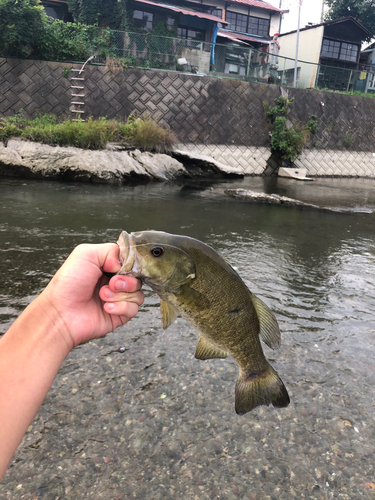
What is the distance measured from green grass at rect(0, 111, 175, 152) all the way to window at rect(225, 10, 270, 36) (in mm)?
22927

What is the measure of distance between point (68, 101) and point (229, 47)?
9.24m

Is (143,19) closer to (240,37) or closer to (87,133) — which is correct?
(240,37)

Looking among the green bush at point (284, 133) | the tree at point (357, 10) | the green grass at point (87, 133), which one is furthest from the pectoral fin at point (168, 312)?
the tree at point (357, 10)

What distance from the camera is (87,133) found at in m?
12.0

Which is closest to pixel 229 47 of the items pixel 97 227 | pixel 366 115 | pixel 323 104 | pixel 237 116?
pixel 237 116

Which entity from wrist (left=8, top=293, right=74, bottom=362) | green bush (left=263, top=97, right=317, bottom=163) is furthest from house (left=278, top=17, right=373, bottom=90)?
wrist (left=8, top=293, right=74, bottom=362)

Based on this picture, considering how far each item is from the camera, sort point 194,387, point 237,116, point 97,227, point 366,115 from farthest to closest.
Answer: point 366,115 < point 237,116 < point 97,227 < point 194,387

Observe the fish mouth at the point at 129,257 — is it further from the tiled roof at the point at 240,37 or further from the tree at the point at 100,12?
the tiled roof at the point at 240,37

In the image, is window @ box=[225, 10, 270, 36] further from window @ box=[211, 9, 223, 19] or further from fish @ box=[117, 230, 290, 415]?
fish @ box=[117, 230, 290, 415]

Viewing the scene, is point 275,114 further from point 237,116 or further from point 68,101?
point 68,101

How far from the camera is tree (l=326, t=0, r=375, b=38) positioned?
34.0 m

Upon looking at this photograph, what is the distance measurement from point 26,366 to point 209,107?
18.0m

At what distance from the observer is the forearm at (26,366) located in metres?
1.18

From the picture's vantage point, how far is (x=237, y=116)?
1797 centimetres
